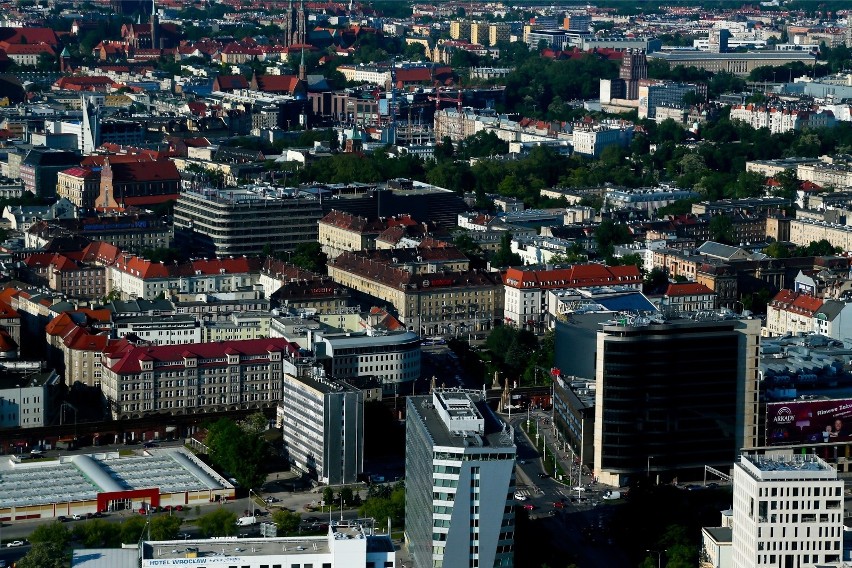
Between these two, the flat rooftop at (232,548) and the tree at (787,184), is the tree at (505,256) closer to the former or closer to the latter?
the tree at (787,184)

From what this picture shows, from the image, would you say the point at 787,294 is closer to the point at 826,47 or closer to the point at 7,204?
the point at 7,204

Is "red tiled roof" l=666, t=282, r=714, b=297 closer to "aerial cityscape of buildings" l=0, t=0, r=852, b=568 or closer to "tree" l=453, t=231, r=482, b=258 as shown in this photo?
"aerial cityscape of buildings" l=0, t=0, r=852, b=568

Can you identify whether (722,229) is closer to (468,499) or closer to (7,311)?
(7,311)

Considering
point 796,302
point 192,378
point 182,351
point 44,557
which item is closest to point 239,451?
point 192,378

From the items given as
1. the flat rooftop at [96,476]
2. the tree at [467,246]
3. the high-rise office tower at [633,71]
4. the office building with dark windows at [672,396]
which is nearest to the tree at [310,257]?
the tree at [467,246]

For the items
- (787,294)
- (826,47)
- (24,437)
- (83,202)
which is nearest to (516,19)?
(826,47)

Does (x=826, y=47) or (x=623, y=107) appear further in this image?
(x=826, y=47)
